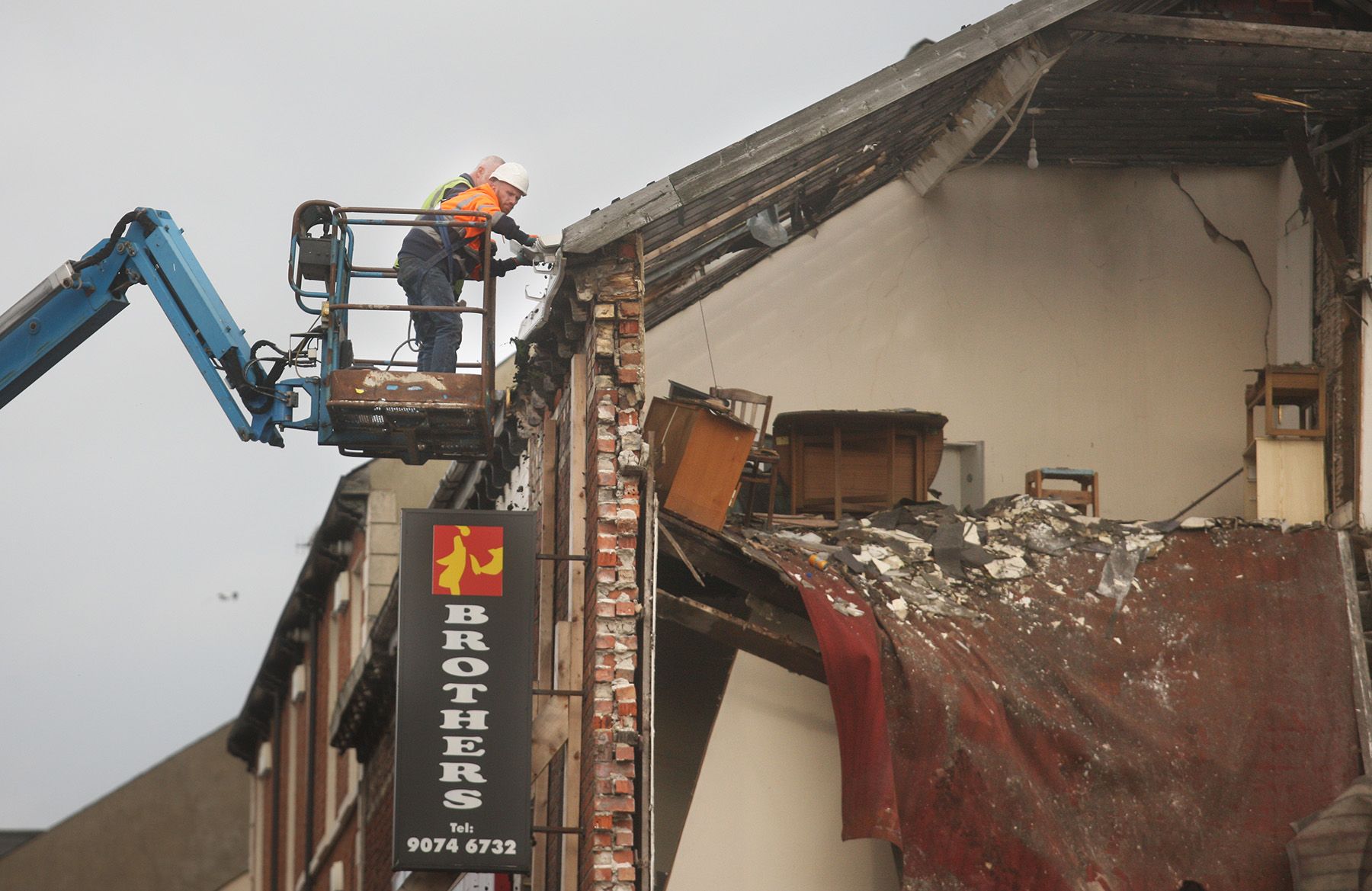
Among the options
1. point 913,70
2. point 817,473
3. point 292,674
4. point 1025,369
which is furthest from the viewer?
point 292,674

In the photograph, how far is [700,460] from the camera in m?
13.8

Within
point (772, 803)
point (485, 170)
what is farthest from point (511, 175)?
point (772, 803)

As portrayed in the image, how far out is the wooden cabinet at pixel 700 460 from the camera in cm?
1379

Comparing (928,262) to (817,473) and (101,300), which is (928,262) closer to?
(817,473)

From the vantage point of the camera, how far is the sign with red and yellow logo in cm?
1298

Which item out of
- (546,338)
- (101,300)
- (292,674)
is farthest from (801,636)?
(292,674)

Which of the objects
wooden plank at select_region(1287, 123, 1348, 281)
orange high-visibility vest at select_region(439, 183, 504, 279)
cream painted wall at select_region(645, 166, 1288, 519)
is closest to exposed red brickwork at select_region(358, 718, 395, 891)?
cream painted wall at select_region(645, 166, 1288, 519)

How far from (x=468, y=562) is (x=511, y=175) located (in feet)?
9.24

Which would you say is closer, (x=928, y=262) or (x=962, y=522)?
(x=962, y=522)

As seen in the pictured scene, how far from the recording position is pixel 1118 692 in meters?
13.7

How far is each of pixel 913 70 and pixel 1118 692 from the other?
485 centimetres

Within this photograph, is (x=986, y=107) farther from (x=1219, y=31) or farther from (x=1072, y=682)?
(x=1072, y=682)

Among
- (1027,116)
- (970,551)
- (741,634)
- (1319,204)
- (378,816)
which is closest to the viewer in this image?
(741,634)

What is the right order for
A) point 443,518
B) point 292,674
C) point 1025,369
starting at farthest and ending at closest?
point 292,674 → point 1025,369 → point 443,518
